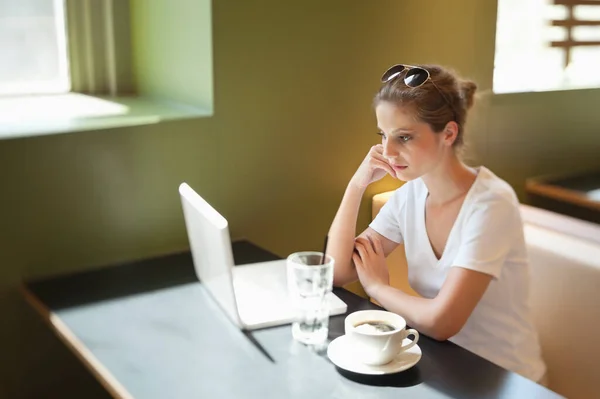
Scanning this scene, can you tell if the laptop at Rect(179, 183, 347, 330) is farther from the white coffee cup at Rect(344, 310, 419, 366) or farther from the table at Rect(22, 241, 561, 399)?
the white coffee cup at Rect(344, 310, 419, 366)

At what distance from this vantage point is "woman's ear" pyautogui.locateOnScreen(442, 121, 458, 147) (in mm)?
1502

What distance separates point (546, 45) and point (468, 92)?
4.03 ft

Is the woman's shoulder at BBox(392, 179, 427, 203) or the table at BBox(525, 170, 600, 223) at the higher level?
the woman's shoulder at BBox(392, 179, 427, 203)

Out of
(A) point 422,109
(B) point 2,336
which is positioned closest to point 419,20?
(A) point 422,109

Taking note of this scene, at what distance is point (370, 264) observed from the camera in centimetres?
162

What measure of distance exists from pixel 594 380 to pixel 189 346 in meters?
0.90

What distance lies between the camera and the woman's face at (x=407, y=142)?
4.85 feet

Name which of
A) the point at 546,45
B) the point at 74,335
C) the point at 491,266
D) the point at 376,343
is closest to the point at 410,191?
the point at 491,266

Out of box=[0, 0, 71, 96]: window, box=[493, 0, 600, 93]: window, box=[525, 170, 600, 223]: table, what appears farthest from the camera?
box=[493, 0, 600, 93]: window

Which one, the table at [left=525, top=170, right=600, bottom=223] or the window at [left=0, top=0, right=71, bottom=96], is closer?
the window at [left=0, top=0, right=71, bottom=96]

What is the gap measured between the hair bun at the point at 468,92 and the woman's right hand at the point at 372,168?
0.68ft

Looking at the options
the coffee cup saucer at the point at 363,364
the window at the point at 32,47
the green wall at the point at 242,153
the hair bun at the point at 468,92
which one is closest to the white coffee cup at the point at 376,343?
the coffee cup saucer at the point at 363,364

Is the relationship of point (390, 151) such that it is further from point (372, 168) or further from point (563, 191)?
point (563, 191)

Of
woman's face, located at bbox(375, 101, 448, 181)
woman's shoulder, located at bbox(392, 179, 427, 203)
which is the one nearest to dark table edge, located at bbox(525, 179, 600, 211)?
woman's shoulder, located at bbox(392, 179, 427, 203)
